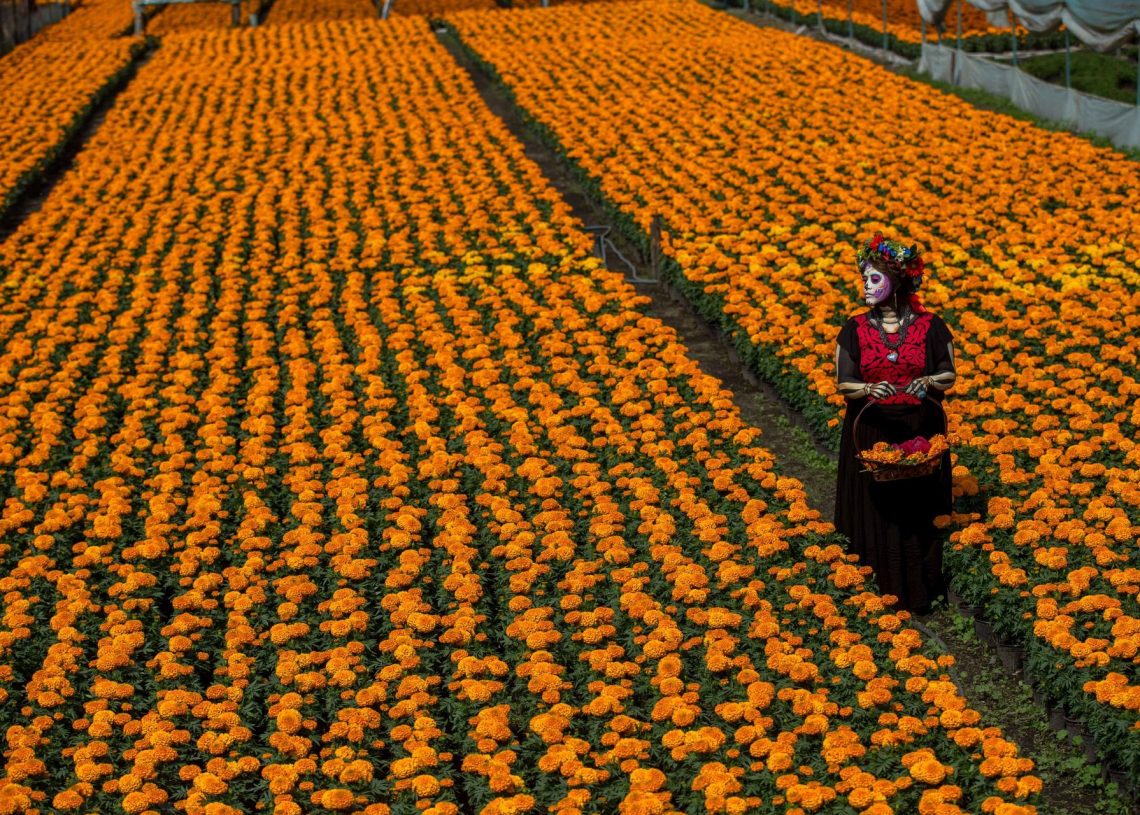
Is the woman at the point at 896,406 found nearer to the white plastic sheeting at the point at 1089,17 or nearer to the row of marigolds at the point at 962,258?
the row of marigolds at the point at 962,258

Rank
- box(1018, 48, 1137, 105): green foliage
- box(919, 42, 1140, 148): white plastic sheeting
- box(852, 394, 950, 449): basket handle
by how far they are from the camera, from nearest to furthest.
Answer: box(852, 394, 950, 449): basket handle < box(919, 42, 1140, 148): white plastic sheeting < box(1018, 48, 1137, 105): green foliage

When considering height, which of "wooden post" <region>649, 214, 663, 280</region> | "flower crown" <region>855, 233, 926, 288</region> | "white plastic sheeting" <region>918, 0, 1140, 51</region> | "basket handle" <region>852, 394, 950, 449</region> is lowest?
"wooden post" <region>649, 214, 663, 280</region>

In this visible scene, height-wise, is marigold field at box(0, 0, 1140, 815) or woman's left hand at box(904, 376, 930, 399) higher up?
woman's left hand at box(904, 376, 930, 399)

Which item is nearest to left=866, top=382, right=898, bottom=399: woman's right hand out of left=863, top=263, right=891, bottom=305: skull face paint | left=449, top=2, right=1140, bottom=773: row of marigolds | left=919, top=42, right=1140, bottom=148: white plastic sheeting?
left=863, top=263, right=891, bottom=305: skull face paint

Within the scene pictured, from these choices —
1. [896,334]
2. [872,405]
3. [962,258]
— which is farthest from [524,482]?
[962,258]

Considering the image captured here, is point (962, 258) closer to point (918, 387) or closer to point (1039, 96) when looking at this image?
point (918, 387)

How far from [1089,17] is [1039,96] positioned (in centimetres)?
150

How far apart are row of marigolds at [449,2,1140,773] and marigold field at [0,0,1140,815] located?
2.0 inches

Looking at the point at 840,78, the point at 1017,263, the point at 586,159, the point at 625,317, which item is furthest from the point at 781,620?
the point at 840,78

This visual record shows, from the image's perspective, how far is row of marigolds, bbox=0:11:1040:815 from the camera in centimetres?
711

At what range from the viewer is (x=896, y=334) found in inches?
355

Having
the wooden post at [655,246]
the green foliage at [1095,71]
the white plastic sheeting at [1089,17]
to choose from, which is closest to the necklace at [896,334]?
the wooden post at [655,246]

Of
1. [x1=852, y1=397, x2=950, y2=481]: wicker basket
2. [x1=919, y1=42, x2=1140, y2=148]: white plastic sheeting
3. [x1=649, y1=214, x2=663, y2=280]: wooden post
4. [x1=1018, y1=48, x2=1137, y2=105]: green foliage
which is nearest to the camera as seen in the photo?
[x1=852, y1=397, x2=950, y2=481]: wicker basket

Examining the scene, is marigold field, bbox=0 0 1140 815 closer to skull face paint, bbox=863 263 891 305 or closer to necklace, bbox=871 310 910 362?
necklace, bbox=871 310 910 362
